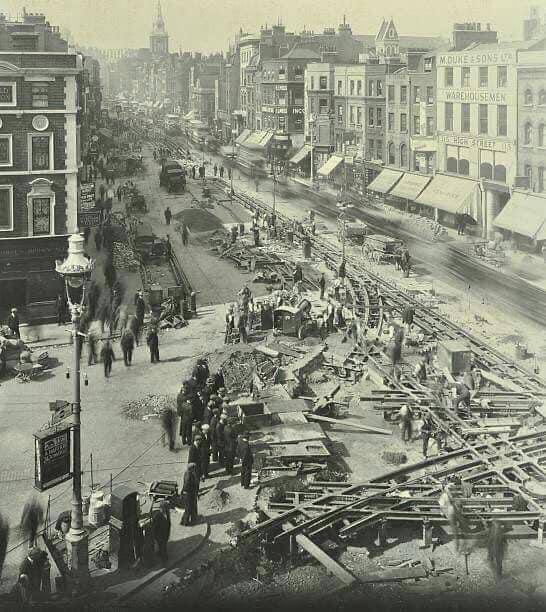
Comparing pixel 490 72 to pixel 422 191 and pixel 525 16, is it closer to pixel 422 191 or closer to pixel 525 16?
pixel 525 16

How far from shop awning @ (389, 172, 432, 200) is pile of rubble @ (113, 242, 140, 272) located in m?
22.6

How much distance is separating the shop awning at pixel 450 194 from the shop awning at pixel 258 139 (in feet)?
144

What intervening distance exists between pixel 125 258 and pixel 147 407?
23968mm

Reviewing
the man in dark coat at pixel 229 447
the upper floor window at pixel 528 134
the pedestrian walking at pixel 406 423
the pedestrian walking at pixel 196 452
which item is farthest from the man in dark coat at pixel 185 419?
the upper floor window at pixel 528 134

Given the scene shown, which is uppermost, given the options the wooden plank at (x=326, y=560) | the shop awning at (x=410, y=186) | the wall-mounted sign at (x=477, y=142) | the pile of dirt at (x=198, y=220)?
the wall-mounted sign at (x=477, y=142)

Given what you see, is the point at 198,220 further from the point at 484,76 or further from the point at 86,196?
the point at 484,76

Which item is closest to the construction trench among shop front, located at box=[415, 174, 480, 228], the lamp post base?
the lamp post base

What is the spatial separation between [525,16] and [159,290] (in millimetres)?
28844

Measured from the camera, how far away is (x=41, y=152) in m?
35.0

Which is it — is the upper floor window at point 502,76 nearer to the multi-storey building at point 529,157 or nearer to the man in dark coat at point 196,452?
the multi-storey building at point 529,157

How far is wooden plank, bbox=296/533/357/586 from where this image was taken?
15452mm

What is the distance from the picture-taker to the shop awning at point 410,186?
60781 mm

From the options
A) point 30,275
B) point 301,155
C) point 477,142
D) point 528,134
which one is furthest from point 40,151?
point 301,155

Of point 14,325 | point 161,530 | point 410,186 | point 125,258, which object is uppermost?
point 410,186
